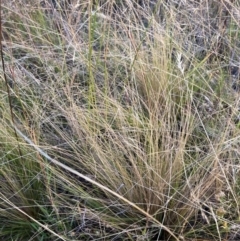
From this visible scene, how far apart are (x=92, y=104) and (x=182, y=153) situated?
27cm

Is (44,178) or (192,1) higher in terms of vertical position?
(192,1)

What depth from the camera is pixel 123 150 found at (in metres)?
1.17

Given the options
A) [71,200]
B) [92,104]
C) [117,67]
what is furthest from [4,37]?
[71,200]

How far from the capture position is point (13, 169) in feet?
4.07

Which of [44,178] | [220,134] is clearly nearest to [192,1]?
[220,134]

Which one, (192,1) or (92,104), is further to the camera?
(192,1)

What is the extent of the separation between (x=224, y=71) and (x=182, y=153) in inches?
18.2

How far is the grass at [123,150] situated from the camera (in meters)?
1.12

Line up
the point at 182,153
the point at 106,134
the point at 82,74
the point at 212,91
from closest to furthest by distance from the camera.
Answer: the point at 182,153 < the point at 106,134 < the point at 212,91 < the point at 82,74

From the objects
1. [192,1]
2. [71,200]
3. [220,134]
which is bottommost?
[71,200]

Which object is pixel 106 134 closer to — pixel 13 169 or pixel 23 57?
pixel 13 169

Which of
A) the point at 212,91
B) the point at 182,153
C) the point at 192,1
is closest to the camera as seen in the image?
the point at 182,153

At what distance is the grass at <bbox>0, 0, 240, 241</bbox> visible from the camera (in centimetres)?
112

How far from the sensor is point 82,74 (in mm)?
1471
